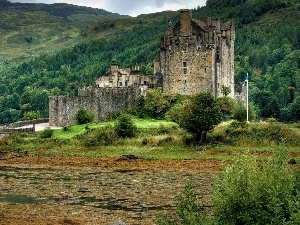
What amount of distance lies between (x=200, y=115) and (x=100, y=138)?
12.6m

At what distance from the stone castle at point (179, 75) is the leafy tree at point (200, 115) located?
53.1 feet

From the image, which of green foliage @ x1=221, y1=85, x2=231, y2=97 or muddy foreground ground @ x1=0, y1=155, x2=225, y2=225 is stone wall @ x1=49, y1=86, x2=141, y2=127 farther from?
muddy foreground ground @ x1=0, y1=155, x2=225, y2=225

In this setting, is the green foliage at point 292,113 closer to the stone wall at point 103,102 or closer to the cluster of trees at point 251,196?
the stone wall at point 103,102

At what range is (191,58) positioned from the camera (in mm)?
88250

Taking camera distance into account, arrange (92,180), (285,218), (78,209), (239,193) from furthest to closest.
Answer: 1. (92,180)
2. (78,209)
3. (239,193)
4. (285,218)

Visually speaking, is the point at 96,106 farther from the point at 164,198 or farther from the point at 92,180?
the point at 164,198

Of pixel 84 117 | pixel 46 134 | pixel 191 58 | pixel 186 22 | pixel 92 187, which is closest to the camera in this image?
pixel 92 187

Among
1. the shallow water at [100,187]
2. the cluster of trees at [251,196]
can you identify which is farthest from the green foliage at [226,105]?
the cluster of trees at [251,196]

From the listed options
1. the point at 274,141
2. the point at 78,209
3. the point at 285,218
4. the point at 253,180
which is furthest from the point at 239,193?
the point at 274,141

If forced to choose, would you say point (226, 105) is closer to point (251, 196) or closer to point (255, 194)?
point (251, 196)

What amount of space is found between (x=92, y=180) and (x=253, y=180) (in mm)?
29351

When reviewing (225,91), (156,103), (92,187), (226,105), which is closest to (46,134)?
(156,103)

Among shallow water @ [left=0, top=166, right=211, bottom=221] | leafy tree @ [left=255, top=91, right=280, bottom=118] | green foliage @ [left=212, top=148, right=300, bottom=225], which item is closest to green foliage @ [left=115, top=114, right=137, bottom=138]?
shallow water @ [left=0, top=166, right=211, bottom=221]

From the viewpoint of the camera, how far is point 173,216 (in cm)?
3703
